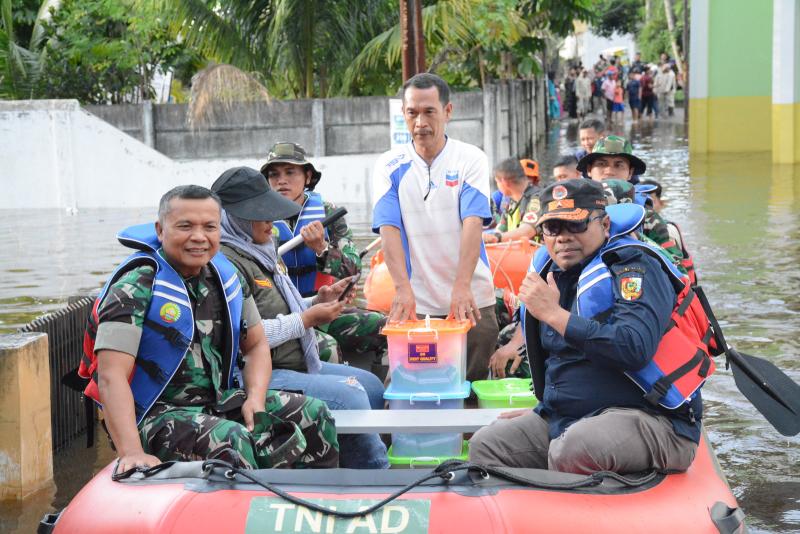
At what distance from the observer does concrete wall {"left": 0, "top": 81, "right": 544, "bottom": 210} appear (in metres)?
18.7

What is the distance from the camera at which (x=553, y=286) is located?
4492 mm

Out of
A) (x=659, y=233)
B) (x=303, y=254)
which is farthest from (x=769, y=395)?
(x=303, y=254)

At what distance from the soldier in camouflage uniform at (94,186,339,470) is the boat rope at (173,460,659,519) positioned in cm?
22

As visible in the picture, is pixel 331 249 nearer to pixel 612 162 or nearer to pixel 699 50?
pixel 612 162

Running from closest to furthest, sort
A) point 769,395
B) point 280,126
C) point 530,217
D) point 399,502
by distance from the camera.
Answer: point 399,502
point 769,395
point 530,217
point 280,126

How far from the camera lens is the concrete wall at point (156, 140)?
61.3 feet

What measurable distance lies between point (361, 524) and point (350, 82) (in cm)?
1620

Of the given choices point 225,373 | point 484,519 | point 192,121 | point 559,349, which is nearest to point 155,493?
point 225,373

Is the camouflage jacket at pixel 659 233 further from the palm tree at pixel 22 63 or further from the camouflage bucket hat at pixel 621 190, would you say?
the palm tree at pixel 22 63

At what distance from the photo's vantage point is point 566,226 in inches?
171

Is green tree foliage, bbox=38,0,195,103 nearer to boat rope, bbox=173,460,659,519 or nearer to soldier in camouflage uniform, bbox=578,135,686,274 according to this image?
soldier in camouflage uniform, bbox=578,135,686,274

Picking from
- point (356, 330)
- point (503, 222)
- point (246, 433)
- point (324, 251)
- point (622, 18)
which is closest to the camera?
point (246, 433)

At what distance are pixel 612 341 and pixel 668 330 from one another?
0.99ft

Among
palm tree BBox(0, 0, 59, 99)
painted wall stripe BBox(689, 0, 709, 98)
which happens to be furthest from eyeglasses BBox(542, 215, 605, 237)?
painted wall stripe BBox(689, 0, 709, 98)
